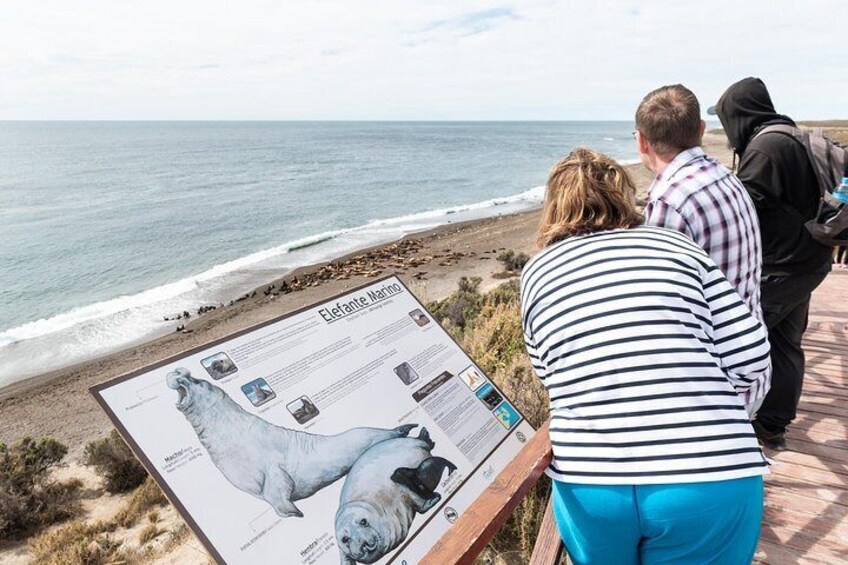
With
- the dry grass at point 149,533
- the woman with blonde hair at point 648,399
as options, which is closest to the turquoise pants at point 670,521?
A: the woman with blonde hair at point 648,399

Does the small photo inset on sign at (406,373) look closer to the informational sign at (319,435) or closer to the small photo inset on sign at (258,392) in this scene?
the informational sign at (319,435)

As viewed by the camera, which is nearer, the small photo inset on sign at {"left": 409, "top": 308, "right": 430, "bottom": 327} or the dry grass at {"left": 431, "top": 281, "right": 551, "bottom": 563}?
the small photo inset on sign at {"left": 409, "top": 308, "right": 430, "bottom": 327}

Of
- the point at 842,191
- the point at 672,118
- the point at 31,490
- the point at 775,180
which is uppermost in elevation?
the point at 31,490

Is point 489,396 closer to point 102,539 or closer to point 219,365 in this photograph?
point 219,365

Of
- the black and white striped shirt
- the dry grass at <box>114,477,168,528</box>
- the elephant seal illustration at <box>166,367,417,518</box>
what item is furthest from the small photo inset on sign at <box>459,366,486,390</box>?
the dry grass at <box>114,477,168,528</box>

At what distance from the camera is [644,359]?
1321mm

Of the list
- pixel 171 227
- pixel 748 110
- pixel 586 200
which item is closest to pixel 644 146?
pixel 586 200

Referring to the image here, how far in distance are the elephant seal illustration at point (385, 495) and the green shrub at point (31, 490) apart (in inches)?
248

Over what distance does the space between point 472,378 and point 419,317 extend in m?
0.36

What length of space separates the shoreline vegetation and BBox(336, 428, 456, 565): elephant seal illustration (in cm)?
144

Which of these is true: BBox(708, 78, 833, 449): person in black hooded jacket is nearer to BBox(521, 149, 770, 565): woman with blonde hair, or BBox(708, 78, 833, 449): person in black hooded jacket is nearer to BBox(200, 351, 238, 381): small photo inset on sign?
BBox(521, 149, 770, 565): woman with blonde hair

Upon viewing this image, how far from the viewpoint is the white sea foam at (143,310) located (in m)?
14.4

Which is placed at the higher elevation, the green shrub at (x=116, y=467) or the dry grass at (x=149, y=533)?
the green shrub at (x=116, y=467)

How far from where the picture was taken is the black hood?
2.72m
